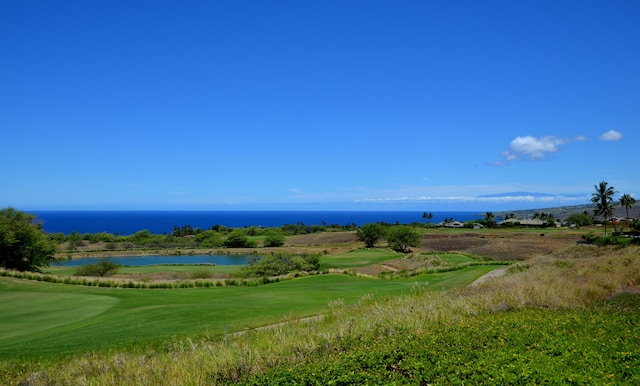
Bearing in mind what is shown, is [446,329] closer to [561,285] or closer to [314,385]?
[314,385]

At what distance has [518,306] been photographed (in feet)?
36.5

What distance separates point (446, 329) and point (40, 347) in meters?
10.1

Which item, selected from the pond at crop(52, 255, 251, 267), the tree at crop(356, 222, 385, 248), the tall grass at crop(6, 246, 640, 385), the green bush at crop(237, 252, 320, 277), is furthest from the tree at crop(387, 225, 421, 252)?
the tall grass at crop(6, 246, 640, 385)

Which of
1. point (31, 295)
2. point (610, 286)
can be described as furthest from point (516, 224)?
point (31, 295)

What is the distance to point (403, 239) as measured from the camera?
7162 cm

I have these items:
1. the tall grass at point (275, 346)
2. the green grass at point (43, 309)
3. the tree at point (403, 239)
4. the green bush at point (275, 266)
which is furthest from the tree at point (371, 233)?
the tall grass at point (275, 346)

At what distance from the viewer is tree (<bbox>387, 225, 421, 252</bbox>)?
71.6 metres

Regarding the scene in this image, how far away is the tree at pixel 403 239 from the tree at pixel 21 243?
50.9m

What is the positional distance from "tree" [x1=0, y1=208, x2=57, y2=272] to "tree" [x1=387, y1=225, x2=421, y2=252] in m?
50.9

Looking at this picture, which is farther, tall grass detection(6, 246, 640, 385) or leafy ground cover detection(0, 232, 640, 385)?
tall grass detection(6, 246, 640, 385)

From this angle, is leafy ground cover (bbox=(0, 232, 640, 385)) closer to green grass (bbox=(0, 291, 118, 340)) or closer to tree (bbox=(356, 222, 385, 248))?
green grass (bbox=(0, 291, 118, 340))

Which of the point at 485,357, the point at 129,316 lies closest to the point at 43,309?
the point at 129,316

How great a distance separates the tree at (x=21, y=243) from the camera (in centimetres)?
3669

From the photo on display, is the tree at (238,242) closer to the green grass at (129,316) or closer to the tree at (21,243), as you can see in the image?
the tree at (21,243)
